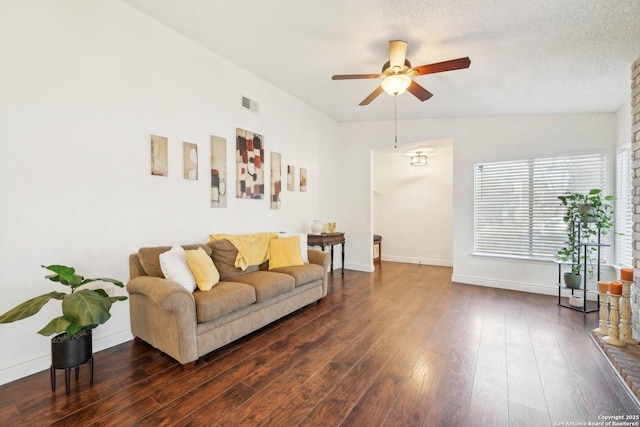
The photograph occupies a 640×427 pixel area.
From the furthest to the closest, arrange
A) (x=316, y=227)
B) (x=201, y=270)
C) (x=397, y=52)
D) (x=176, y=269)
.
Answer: (x=316, y=227)
(x=397, y=52)
(x=201, y=270)
(x=176, y=269)

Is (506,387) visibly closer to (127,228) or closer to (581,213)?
(581,213)

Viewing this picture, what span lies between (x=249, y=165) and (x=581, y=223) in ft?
14.7

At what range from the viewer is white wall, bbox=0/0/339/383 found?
202 cm

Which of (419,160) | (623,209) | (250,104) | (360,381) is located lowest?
(360,381)

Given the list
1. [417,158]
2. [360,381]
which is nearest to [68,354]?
[360,381]

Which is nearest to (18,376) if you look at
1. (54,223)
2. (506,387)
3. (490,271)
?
(54,223)

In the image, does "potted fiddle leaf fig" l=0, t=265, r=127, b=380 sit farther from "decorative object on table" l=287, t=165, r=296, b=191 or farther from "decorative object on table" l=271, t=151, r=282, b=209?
"decorative object on table" l=287, t=165, r=296, b=191

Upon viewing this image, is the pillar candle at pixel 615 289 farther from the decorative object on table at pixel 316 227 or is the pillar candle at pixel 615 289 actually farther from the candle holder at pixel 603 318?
the decorative object on table at pixel 316 227

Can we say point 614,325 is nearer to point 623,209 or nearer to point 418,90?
point 623,209

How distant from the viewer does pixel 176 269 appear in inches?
96.0

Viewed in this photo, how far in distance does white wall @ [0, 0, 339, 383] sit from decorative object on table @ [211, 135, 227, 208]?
8cm

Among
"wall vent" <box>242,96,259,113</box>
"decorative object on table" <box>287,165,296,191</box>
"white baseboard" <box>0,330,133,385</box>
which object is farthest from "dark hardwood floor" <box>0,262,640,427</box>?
"wall vent" <box>242,96,259,113</box>

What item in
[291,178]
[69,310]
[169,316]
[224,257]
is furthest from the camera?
[291,178]

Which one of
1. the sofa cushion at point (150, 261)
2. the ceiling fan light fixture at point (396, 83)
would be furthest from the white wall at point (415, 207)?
the sofa cushion at point (150, 261)
